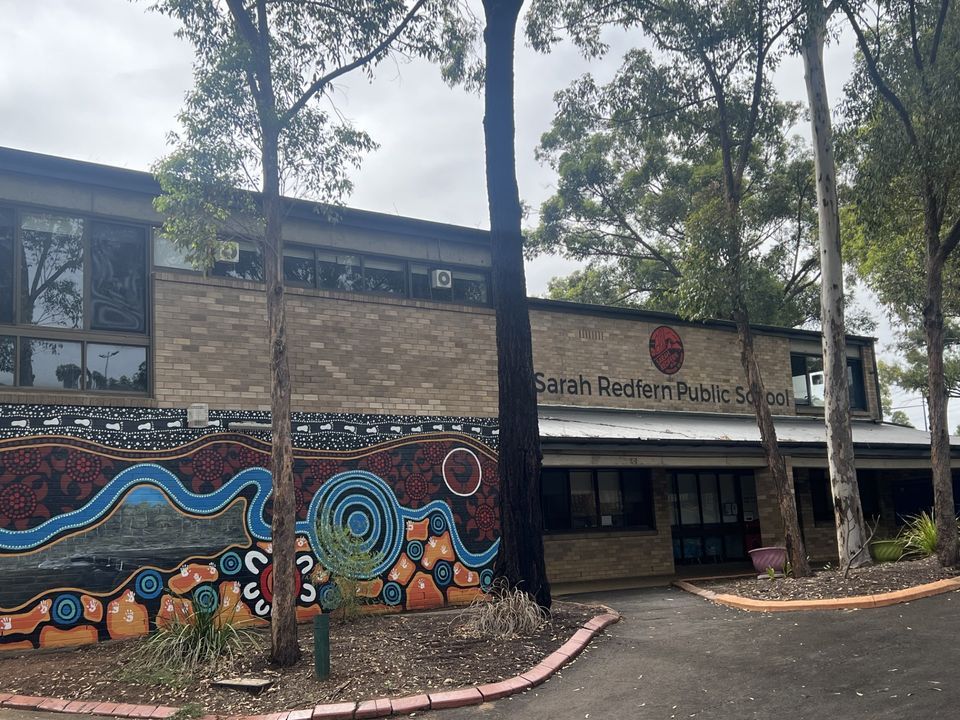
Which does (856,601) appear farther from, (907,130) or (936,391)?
(907,130)

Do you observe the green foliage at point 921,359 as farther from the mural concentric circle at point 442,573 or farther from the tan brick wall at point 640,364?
the mural concentric circle at point 442,573

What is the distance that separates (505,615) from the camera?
1026cm

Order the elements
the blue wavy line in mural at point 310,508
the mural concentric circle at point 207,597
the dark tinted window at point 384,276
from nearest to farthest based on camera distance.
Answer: the blue wavy line in mural at point 310,508, the mural concentric circle at point 207,597, the dark tinted window at point 384,276

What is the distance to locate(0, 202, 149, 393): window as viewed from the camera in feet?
36.2

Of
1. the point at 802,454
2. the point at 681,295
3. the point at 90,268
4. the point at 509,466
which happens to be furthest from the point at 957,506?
the point at 90,268

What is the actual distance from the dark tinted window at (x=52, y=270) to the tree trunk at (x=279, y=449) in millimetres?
3257

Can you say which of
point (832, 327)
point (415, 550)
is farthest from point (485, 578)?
point (832, 327)

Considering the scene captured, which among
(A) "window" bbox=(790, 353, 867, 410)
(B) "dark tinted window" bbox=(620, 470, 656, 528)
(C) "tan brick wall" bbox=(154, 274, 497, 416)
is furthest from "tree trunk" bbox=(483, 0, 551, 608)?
(A) "window" bbox=(790, 353, 867, 410)

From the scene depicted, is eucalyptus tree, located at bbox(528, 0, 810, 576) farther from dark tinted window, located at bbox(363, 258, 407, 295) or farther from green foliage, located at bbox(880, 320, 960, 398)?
green foliage, located at bbox(880, 320, 960, 398)

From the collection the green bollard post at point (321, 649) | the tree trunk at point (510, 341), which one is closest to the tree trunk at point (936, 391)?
the tree trunk at point (510, 341)

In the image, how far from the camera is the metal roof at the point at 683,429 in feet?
49.8

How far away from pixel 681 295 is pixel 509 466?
6117 mm

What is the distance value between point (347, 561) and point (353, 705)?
4596 mm

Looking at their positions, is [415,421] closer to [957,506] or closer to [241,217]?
[241,217]
